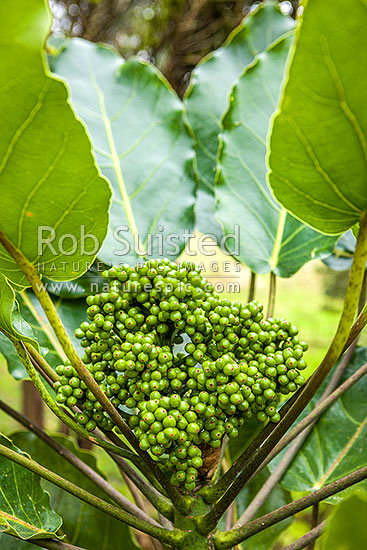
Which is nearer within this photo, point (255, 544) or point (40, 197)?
point (40, 197)

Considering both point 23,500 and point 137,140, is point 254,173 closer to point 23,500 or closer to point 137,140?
point 137,140

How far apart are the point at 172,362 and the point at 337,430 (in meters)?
0.27

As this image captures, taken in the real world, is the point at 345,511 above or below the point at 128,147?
below

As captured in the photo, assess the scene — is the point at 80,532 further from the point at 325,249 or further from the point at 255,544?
the point at 325,249

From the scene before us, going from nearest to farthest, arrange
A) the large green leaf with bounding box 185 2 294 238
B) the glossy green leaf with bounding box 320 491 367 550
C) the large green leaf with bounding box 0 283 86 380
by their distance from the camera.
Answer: the glossy green leaf with bounding box 320 491 367 550 → the large green leaf with bounding box 0 283 86 380 → the large green leaf with bounding box 185 2 294 238

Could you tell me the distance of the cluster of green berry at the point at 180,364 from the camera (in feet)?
1.16

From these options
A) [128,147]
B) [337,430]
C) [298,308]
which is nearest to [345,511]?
[337,430]

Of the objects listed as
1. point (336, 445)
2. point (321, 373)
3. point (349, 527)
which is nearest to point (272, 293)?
point (336, 445)

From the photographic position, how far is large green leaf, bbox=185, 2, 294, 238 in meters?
0.66

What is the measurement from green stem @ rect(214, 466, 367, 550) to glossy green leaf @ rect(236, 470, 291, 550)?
22 centimetres

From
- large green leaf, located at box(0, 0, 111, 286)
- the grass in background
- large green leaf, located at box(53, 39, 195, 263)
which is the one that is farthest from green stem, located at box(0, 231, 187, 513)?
the grass in background

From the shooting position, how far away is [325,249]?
0.56 meters

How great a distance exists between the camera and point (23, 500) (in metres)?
0.44

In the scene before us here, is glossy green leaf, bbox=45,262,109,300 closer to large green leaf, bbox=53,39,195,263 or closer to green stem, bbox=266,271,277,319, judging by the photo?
large green leaf, bbox=53,39,195,263
